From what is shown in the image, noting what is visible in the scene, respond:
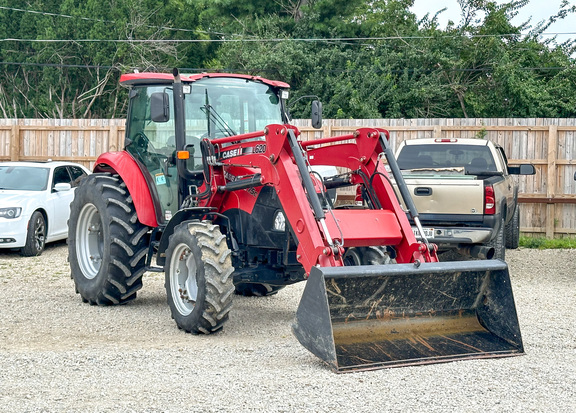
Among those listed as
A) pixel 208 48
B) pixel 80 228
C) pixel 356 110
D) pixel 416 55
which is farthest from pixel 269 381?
pixel 208 48

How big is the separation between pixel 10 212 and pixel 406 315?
927cm

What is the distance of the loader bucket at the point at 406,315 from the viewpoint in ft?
19.9

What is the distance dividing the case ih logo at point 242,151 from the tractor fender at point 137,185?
115 cm

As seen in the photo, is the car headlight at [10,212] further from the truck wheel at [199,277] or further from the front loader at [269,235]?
the truck wheel at [199,277]

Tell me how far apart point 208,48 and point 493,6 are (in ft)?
42.5

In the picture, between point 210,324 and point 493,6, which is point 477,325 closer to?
point 210,324

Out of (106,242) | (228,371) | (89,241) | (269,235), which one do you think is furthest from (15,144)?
(228,371)

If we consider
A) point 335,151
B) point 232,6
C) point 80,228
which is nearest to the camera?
point 335,151

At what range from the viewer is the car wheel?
45.9 ft

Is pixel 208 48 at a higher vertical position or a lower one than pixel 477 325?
higher

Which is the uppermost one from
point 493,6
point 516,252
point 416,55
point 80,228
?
point 493,6

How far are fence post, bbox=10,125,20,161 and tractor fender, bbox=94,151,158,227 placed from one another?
33.3 ft

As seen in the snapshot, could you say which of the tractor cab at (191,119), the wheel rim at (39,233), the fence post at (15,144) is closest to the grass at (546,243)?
the tractor cab at (191,119)

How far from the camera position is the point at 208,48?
33438 mm
